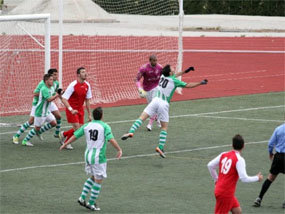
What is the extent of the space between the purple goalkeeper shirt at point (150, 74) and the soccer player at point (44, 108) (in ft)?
12.3

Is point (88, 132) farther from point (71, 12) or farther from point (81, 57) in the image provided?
point (81, 57)

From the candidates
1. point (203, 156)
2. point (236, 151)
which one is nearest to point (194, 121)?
point (203, 156)

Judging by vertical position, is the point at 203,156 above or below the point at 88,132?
below

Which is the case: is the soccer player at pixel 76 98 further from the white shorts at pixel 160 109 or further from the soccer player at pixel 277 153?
the soccer player at pixel 277 153

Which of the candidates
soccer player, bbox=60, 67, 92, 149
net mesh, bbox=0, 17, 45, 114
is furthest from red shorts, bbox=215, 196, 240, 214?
net mesh, bbox=0, 17, 45, 114

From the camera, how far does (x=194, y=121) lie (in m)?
22.6

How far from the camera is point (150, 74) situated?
21.6 metres

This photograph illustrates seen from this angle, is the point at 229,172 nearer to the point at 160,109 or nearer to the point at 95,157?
the point at 95,157

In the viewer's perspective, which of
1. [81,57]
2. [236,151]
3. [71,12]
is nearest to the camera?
[236,151]

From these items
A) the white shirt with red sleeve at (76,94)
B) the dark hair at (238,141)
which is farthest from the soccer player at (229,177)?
the white shirt with red sleeve at (76,94)

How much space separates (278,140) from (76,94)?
6352 mm

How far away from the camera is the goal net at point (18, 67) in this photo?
24531 mm

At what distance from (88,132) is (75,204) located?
4.07 feet

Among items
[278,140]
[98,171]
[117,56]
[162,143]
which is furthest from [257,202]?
[117,56]
